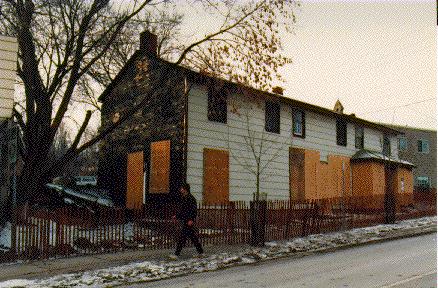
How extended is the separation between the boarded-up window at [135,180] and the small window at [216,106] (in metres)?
3.87

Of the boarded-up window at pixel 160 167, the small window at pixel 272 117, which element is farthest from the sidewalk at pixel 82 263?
the small window at pixel 272 117

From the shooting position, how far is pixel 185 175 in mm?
17641

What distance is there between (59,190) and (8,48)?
6.74 m

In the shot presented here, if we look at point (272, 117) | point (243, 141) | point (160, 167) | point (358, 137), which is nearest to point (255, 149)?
point (243, 141)

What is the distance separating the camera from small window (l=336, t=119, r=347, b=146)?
26.3 meters

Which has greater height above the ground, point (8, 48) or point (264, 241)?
point (8, 48)

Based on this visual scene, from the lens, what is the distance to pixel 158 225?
13.1 meters

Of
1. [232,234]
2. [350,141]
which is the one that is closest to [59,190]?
[232,234]

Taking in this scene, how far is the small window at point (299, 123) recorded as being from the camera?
76.3 ft

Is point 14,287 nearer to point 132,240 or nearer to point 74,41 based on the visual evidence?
point 132,240

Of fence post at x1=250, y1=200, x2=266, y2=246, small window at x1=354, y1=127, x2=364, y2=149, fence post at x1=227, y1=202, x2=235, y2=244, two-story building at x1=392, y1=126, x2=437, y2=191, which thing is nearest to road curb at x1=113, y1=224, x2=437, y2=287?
fence post at x1=250, y1=200, x2=266, y2=246

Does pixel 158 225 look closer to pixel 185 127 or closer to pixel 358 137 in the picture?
pixel 185 127

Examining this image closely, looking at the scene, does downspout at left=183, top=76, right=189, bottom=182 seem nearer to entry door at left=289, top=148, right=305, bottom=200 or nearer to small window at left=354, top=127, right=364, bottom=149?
entry door at left=289, top=148, right=305, bottom=200

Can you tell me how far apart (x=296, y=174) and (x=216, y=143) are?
18.6 ft
